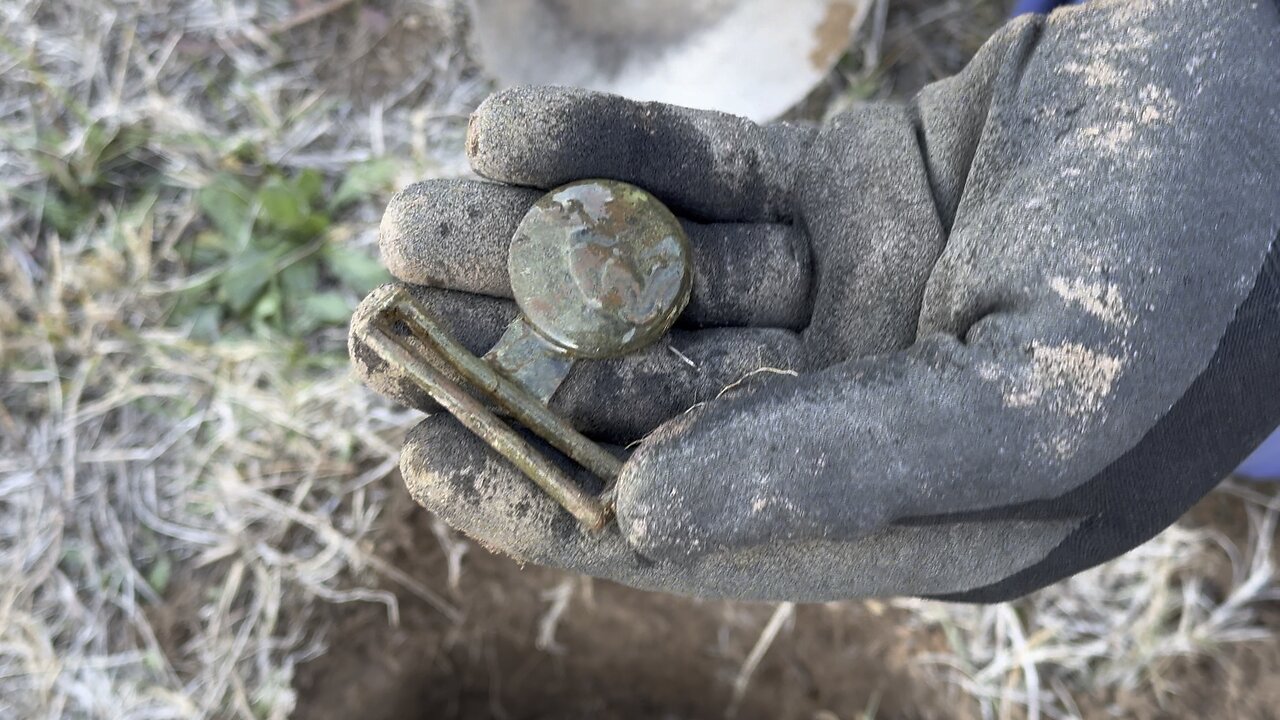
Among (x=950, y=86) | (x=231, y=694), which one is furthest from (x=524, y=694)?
(x=950, y=86)

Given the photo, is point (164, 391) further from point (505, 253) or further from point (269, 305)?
point (505, 253)

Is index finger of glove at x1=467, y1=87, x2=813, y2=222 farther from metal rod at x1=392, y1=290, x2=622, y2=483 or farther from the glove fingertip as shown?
metal rod at x1=392, y1=290, x2=622, y2=483

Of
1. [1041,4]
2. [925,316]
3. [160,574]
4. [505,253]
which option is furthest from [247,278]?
[1041,4]

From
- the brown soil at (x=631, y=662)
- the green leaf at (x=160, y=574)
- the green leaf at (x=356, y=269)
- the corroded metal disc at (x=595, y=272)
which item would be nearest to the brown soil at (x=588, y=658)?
the brown soil at (x=631, y=662)

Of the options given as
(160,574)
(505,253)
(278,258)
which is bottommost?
(160,574)

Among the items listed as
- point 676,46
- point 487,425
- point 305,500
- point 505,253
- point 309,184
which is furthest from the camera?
point 676,46

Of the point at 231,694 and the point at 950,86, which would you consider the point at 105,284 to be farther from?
the point at 950,86

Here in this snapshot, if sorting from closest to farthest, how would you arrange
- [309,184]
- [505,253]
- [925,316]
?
[925,316] → [505,253] → [309,184]

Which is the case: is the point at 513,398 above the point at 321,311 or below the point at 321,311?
above
